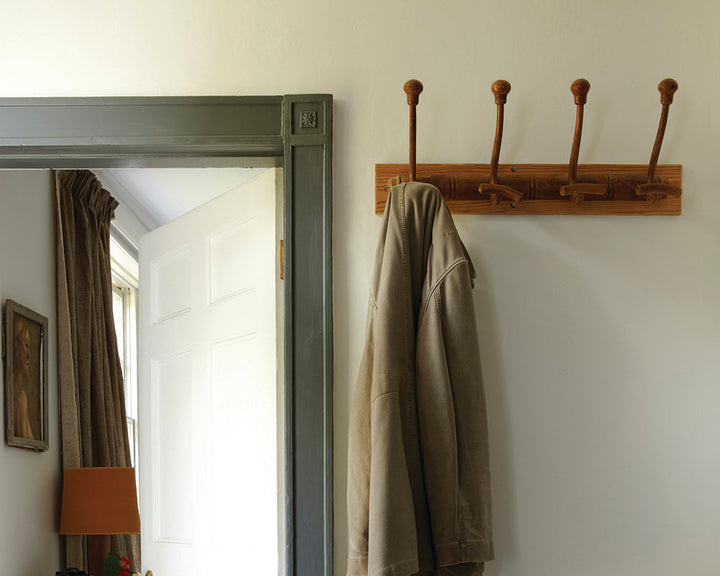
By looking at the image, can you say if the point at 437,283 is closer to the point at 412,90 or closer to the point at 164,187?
the point at 412,90

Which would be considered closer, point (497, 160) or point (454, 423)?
point (454, 423)

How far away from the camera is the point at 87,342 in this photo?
336 cm

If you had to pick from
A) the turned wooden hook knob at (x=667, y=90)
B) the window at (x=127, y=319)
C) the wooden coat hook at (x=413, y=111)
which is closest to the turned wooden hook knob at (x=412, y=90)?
the wooden coat hook at (x=413, y=111)

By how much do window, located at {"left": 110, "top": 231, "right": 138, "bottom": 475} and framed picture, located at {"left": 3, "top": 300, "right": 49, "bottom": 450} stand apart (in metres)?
1.56

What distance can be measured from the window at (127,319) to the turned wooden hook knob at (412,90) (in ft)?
9.84

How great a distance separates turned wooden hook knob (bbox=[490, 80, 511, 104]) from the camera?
1.59 metres

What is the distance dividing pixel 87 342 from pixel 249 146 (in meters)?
1.88

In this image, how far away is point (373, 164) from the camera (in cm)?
175

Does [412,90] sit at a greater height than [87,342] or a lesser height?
greater

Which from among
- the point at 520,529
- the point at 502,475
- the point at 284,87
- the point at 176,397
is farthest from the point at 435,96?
the point at 176,397

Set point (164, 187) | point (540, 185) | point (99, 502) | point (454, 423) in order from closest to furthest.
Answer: point (454, 423) → point (540, 185) → point (99, 502) → point (164, 187)

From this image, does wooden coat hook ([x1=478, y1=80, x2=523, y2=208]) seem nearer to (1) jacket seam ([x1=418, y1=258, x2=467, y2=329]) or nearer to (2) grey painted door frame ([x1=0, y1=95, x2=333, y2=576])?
(1) jacket seam ([x1=418, y1=258, x2=467, y2=329])

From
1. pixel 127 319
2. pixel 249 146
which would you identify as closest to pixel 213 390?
pixel 249 146

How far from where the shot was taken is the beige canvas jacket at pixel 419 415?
4.76 feet
